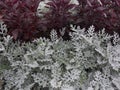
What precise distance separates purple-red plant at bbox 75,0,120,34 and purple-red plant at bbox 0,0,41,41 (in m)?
0.37

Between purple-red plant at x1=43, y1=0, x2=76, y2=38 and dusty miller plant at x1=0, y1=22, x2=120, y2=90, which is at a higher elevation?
purple-red plant at x1=43, y1=0, x2=76, y2=38

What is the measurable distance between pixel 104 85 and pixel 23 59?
643 millimetres

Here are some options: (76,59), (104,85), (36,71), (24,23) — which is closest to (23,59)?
(36,71)

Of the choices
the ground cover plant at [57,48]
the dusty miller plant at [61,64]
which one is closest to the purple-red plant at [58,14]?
the ground cover plant at [57,48]

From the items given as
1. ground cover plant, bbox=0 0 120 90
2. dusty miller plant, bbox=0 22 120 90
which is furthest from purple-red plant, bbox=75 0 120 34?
dusty miller plant, bbox=0 22 120 90

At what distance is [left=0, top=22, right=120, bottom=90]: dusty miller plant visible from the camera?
1.95 meters

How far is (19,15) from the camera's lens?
6.62ft

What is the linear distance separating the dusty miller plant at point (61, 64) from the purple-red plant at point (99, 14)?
0.44 feet

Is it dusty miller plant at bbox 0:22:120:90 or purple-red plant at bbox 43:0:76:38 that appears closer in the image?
dusty miller plant at bbox 0:22:120:90

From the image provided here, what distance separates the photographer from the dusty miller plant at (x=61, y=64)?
6.39ft

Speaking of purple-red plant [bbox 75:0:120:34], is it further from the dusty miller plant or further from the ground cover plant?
the dusty miller plant

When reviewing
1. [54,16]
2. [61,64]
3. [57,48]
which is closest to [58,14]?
[54,16]

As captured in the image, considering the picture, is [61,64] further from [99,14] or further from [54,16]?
[99,14]

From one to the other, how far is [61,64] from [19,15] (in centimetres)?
49
